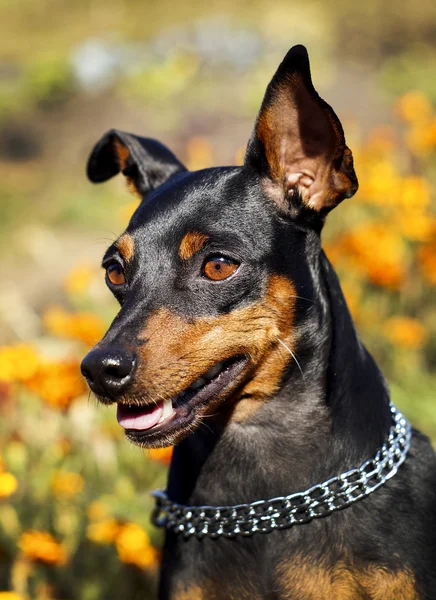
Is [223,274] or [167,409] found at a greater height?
[223,274]

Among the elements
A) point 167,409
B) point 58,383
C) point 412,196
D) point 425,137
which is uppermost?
point 425,137

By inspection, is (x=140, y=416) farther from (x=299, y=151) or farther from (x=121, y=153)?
(x=121, y=153)

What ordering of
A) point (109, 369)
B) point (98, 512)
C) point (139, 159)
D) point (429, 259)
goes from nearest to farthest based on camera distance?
point (109, 369) → point (139, 159) → point (98, 512) → point (429, 259)

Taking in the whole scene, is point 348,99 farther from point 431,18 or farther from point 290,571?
point 290,571

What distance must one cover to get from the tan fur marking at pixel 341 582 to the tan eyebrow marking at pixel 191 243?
1041 millimetres

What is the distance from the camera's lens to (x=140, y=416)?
2549 millimetres

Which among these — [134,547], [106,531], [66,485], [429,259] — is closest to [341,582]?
[134,547]

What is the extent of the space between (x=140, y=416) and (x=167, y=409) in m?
0.09

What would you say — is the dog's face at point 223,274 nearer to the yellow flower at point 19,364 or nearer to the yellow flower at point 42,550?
the yellow flower at point 42,550

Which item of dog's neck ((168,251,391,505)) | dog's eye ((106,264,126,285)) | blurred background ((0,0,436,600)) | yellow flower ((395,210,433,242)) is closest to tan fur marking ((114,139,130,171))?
blurred background ((0,0,436,600))

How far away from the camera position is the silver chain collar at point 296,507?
256cm

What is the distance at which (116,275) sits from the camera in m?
2.77

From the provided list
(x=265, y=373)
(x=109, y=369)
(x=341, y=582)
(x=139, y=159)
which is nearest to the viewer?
(x=109, y=369)

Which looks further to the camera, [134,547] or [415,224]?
[415,224]
